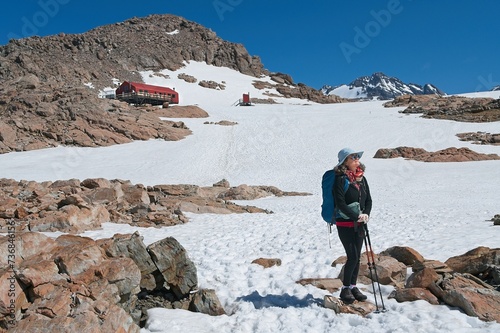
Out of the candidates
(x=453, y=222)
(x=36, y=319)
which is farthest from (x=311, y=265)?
(x=453, y=222)

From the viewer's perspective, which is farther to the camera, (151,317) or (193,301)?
(193,301)

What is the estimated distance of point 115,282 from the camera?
6262 mm

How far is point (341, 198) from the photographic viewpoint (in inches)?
234

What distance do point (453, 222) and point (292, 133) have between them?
1447 inches

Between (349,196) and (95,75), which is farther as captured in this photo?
(95,75)

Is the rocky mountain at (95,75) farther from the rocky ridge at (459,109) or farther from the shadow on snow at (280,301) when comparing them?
the shadow on snow at (280,301)

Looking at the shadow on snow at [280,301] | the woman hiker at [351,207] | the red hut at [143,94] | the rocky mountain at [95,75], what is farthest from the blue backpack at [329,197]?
the red hut at [143,94]

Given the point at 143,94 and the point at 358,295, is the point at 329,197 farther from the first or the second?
the point at 143,94

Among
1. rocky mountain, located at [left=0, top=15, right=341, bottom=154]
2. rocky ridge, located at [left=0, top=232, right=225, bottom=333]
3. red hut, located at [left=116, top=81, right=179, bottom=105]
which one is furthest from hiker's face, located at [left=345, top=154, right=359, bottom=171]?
red hut, located at [left=116, top=81, right=179, bottom=105]

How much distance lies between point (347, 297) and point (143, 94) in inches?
2913

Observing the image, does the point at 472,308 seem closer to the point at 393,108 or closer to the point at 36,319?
the point at 36,319

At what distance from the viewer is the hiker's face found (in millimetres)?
6145

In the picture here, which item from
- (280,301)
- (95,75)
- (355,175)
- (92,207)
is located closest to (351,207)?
(355,175)

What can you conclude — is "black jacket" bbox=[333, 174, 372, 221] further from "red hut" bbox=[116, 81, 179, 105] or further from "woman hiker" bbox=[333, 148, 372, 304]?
"red hut" bbox=[116, 81, 179, 105]
